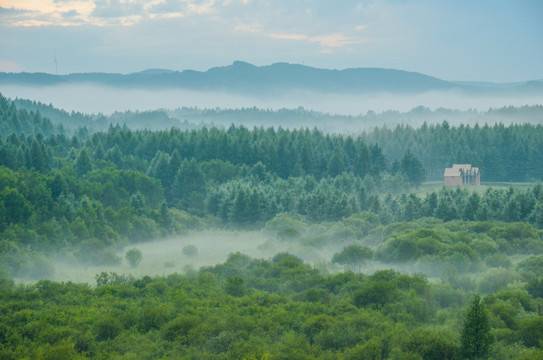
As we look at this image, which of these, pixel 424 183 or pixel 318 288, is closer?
pixel 318 288

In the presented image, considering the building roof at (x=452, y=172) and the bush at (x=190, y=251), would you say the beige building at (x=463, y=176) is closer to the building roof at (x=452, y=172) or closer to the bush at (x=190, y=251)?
the building roof at (x=452, y=172)

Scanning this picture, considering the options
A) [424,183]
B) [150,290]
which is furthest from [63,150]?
[150,290]

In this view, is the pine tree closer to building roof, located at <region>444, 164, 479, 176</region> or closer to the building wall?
the building wall

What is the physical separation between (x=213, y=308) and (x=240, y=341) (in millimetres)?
7892

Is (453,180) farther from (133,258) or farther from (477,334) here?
(477,334)

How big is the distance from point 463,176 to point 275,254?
274 ft

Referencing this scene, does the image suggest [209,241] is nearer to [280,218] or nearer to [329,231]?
[280,218]

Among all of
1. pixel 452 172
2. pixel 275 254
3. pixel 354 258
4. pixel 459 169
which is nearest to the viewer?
pixel 354 258

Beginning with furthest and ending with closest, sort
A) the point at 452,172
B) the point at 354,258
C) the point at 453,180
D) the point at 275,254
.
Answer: the point at 452,172
the point at 453,180
the point at 275,254
the point at 354,258

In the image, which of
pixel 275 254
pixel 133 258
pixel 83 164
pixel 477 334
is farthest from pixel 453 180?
pixel 477 334

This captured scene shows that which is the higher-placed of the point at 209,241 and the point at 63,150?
the point at 63,150

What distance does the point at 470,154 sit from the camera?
156375mm

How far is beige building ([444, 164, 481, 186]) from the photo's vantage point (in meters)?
142

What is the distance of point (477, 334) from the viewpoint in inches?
1109
